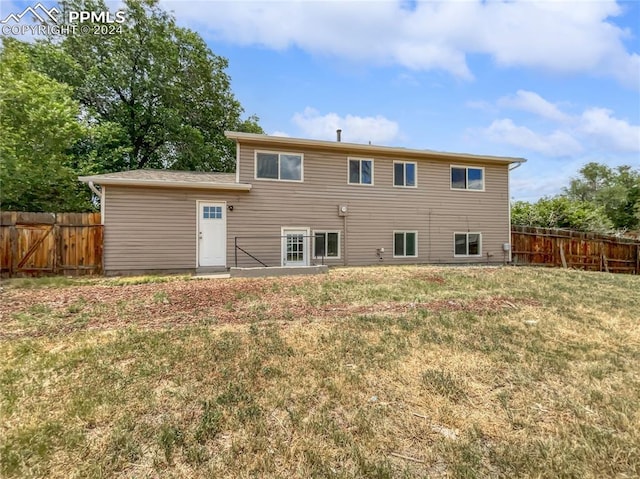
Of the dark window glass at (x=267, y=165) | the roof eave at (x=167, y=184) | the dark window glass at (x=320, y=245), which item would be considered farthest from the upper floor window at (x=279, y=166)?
the dark window glass at (x=320, y=245)

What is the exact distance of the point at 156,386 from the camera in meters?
2.90

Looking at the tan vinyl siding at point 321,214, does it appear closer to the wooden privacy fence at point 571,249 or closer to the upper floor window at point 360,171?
the upper floor window at point 360,171

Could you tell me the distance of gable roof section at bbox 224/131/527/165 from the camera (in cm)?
1051

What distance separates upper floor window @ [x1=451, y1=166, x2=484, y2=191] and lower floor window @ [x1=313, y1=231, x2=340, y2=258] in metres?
5.37

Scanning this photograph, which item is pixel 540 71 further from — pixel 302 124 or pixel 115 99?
pixel 115 99

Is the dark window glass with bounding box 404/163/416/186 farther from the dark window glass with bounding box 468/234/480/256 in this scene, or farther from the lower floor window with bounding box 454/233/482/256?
the dark window glass with bounding box 468/234/480/256

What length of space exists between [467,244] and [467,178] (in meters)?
2.68

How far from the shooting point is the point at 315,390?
9.48 feet

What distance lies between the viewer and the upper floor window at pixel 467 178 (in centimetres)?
1301

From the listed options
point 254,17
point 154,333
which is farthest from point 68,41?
point 154,333

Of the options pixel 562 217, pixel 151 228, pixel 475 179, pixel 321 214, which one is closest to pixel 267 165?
pixel 321 214

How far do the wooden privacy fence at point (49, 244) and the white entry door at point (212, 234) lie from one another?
2.76 metres

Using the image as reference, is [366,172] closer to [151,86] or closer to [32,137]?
[32,137]

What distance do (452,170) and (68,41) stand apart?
63.3 feet
